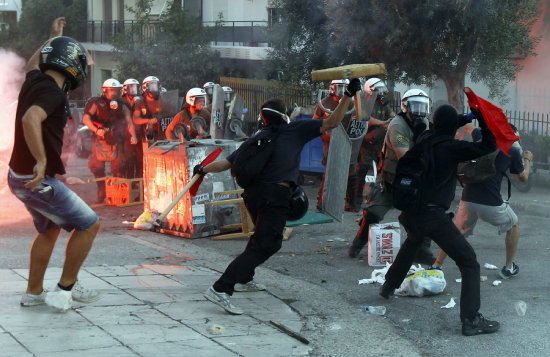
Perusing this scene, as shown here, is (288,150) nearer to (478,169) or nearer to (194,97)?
(478,169)

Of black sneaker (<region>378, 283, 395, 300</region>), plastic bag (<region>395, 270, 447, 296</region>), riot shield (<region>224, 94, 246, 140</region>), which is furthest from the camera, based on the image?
riot shield (<region>224, 94, 246, 140</region>)

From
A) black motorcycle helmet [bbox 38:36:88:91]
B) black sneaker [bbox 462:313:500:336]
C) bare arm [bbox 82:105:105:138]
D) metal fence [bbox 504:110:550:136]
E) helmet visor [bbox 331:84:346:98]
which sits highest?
black motorcycle helmet [bbox 38:36:88:91]

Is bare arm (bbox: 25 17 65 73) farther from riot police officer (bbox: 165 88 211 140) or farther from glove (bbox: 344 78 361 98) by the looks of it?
riot police officer (bbox: 165 88 211 140)

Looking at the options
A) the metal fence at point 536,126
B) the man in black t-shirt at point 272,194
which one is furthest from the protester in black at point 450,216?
the metal fence at point 536,126

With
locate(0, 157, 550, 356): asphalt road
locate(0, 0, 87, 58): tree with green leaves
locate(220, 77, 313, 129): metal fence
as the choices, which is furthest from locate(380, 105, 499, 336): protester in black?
locate(0, 0, 87, 58): tree with green leaves

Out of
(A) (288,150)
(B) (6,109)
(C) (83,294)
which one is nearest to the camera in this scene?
(C) (83,294)

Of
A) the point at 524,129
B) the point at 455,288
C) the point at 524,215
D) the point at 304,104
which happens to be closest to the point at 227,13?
the point at 304,104

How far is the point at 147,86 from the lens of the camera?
42.9 ft

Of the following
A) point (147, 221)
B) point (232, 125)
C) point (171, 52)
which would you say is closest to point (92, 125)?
point (232, 125)

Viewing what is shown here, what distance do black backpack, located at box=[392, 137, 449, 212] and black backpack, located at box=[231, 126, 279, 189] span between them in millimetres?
1029

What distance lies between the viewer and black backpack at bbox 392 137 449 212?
586cm

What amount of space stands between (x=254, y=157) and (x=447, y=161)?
144cm

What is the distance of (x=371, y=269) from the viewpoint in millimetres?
7715

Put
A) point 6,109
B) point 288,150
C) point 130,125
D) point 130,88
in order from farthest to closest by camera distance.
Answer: point 6,109 → point 130,88 → point 130,125 → point 288,150
